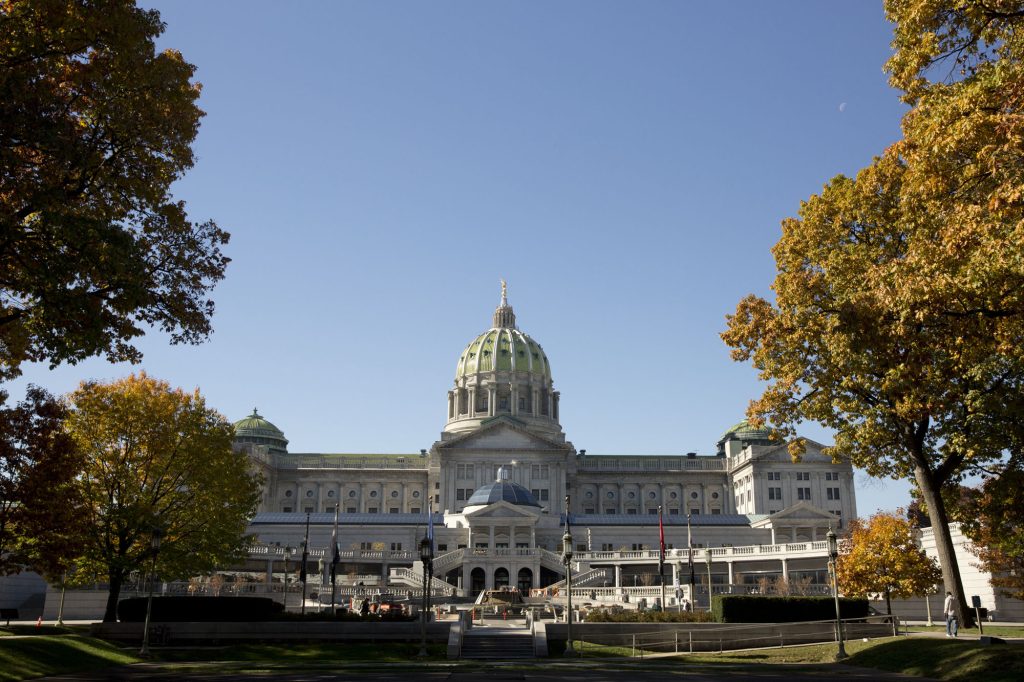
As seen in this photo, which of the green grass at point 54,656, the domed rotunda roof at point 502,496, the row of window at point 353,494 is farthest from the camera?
the row of window at point 353,494

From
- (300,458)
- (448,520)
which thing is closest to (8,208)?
(448,520)

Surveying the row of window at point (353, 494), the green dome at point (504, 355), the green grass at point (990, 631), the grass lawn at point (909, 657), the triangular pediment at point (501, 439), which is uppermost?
the green dome at point (504, 355)

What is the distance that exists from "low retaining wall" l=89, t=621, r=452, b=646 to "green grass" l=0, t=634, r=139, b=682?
474cm

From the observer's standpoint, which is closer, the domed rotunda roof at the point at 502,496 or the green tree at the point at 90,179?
the green tree at the point at 90,179

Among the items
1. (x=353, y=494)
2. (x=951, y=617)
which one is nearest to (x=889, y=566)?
(x=951, y=617)

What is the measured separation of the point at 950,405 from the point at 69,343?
2687cm

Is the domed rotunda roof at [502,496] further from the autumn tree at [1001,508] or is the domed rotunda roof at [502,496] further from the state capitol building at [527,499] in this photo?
the autumn tree at [1001,508]

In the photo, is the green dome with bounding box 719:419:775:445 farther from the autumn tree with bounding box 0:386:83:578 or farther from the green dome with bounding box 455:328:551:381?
the autumn tree with bounding box 0:386:83:578

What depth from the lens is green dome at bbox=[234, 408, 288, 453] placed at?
143000 mm

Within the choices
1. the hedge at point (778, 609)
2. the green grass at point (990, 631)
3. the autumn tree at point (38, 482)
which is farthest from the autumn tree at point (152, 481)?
the green grass at point (990, 631)

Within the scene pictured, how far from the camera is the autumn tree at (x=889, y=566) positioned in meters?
49.6

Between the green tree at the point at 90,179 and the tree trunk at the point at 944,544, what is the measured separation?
24673mm

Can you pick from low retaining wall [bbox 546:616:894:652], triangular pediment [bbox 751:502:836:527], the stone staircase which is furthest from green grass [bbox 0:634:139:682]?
triangular pediment [bbox 751:502:836:527]

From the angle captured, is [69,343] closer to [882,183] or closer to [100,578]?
[882,183]
